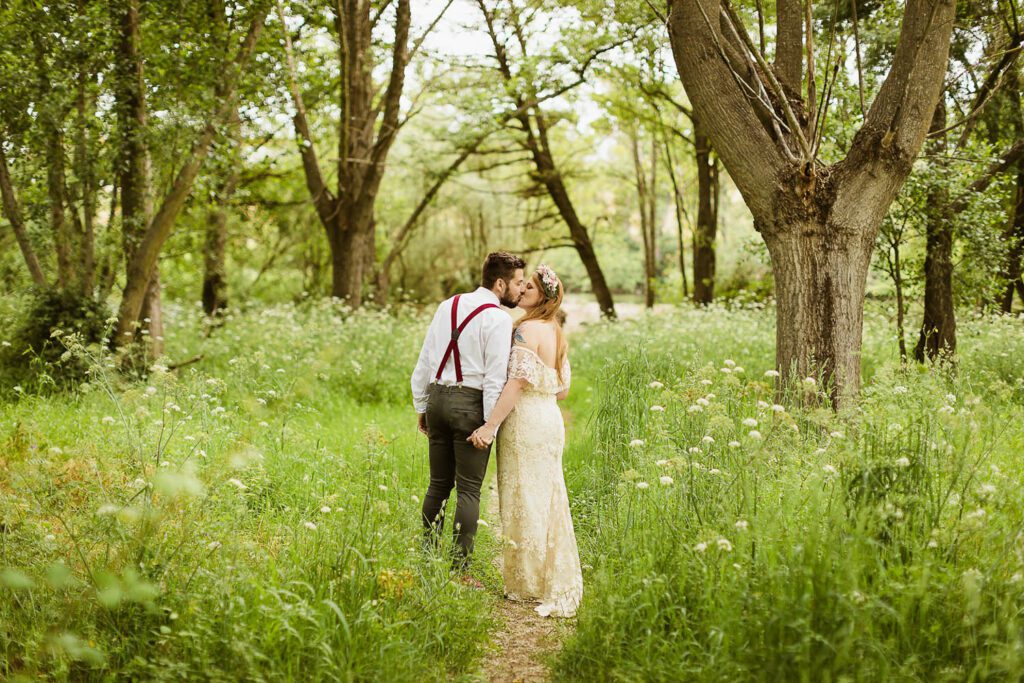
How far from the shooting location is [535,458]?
5.15 metres

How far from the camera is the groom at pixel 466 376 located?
502 cm

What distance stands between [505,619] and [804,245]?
419 centimetres

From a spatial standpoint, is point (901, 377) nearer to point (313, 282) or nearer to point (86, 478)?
point (86, 478)

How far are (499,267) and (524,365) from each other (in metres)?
0.68

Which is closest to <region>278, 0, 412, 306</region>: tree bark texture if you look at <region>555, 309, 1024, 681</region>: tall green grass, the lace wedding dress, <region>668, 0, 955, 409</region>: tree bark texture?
<region>668, 0, 955, 409</region>: tree bark texture

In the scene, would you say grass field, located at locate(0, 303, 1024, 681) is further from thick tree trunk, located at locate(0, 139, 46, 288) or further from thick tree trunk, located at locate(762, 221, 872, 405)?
thick tree trunk, located at locate(0, 139, 46, 288)

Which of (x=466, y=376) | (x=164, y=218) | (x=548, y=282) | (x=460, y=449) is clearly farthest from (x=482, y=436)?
(x=164, y=218)

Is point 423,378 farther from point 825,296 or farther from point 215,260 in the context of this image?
point 215,260

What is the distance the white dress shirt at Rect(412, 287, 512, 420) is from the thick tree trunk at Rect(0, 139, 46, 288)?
6.88 metres

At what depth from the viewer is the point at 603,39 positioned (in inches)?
551

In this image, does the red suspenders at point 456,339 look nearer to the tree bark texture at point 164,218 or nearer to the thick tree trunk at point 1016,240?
the tree bark texture at point 164,218

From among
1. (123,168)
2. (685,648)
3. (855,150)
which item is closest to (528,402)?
(685,648)

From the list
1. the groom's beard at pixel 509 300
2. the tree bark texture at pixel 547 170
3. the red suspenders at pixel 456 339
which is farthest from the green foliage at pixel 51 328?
the tree bark texture at pixel 547 170

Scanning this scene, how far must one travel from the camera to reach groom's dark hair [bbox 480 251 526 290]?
5168 millimetres
